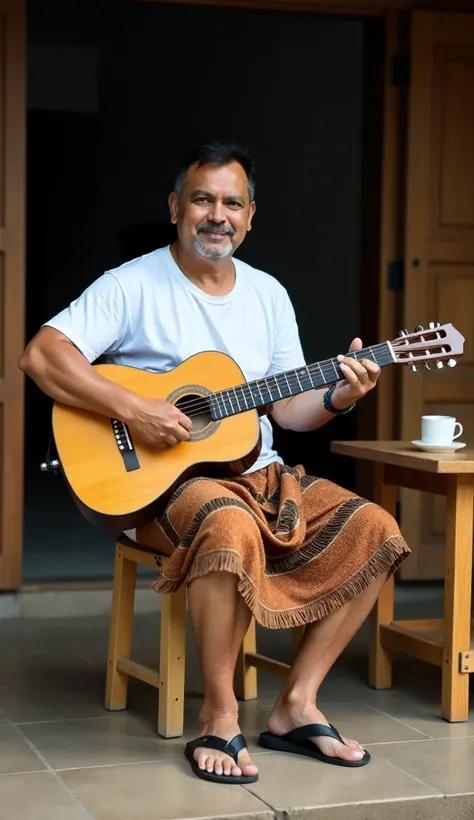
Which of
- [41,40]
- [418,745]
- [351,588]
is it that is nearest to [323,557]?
[351,588]

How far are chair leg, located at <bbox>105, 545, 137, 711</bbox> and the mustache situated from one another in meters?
0.84

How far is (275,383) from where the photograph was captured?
112 inches

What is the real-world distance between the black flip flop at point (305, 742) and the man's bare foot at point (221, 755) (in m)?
0.13

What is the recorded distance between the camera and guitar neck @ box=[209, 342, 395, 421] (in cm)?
280

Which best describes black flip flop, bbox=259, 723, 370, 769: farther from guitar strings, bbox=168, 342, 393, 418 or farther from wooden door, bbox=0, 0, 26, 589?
wooden door, bbox=0, 0, 26, 589

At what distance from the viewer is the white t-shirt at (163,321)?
2971mm

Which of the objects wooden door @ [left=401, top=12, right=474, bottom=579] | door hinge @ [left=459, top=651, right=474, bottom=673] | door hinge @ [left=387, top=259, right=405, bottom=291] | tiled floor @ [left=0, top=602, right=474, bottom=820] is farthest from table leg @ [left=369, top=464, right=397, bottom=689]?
door hinge @ [left=387, top=259, right=405, bottom=291]

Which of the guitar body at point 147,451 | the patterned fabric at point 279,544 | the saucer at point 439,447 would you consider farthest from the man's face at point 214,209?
the saucer at point 439,447

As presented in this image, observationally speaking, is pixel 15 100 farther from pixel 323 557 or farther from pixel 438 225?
pixel 323 557

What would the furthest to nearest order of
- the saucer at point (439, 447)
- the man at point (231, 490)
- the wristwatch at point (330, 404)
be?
the saucer at point (439, 447) → the wristwatch at point (330, 404) → the man at point (231, 490)

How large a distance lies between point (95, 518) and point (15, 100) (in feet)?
6.18

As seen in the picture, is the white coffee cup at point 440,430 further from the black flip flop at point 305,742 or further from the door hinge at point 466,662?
the black flip flop at point 305,742

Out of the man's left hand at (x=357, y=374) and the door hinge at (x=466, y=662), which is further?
the door hinge at (x=466, y=662)

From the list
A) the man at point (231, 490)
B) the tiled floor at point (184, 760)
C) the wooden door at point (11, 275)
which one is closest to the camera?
the tiled floor at point (184, 760)
